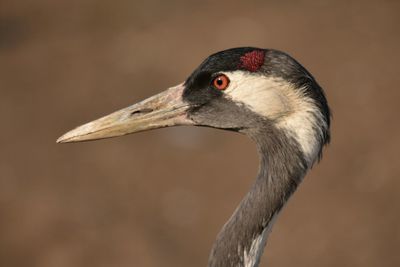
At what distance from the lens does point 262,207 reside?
410cm

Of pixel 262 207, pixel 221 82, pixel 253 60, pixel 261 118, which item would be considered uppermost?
pixel 253 60

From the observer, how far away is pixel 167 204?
955 cm

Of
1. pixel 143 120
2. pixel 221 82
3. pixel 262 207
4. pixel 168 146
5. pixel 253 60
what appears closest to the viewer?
pixel 262 207

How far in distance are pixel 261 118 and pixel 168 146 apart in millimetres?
6251

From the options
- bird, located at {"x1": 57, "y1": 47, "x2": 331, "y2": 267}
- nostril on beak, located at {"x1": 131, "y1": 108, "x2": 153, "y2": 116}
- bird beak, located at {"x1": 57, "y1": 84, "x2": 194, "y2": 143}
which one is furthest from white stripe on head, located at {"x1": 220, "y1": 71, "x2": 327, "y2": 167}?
nostril on beak, located at {"x1": 131, "y1": 108, "x2": 153, "y2": 116}

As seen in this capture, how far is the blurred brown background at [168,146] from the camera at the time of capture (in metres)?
8.77

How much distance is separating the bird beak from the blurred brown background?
14.4 ft

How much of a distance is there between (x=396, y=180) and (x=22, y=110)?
24.4ft

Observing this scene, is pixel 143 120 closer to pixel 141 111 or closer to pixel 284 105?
pixel 141 111

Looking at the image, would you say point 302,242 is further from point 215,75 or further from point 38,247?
point 215,75

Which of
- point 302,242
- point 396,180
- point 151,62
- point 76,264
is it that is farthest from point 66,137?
point 151,62

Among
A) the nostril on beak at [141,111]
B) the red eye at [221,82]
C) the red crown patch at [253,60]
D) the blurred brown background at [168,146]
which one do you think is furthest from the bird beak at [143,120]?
the blurred brown background at [168,146]

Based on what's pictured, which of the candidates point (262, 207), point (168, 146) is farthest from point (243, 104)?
point (168, 146)

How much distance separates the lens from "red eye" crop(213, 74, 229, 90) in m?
4.35
